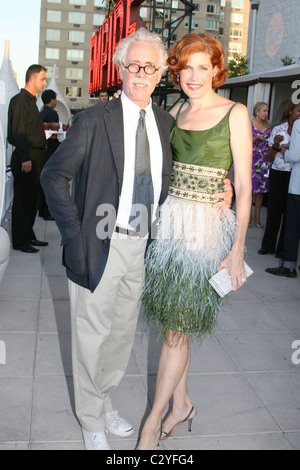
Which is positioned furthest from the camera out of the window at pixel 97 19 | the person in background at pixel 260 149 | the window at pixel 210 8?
the window at pixel 97 19

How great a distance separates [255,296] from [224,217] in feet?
8.90

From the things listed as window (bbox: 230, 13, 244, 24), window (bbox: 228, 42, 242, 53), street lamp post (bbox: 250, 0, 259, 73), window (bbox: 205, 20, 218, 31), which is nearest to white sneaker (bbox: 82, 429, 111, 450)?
street lamp post (bbox: 250, 0, 259, 73)

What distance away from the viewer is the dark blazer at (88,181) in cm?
226

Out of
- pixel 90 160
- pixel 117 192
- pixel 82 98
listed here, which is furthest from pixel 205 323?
pixel 82 98

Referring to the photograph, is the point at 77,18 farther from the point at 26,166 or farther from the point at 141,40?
the point at 141,40

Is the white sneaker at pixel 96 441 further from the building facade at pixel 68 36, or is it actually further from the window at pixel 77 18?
the window at pixel 77 18

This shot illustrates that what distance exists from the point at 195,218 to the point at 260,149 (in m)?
5.83

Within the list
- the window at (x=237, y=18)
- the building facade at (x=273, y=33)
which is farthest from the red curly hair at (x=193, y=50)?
the window at (x=237, y=18)

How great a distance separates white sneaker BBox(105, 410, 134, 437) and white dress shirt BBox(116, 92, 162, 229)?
0.96 metres

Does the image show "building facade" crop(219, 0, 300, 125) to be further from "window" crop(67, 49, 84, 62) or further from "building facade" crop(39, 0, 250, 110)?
"window" crop(67, 49, 84, 62)

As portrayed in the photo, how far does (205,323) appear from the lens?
2525mm

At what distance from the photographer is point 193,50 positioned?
2.33 metres

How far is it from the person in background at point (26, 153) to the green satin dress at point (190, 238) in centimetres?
368

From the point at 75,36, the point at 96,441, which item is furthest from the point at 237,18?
the point at 96,441
